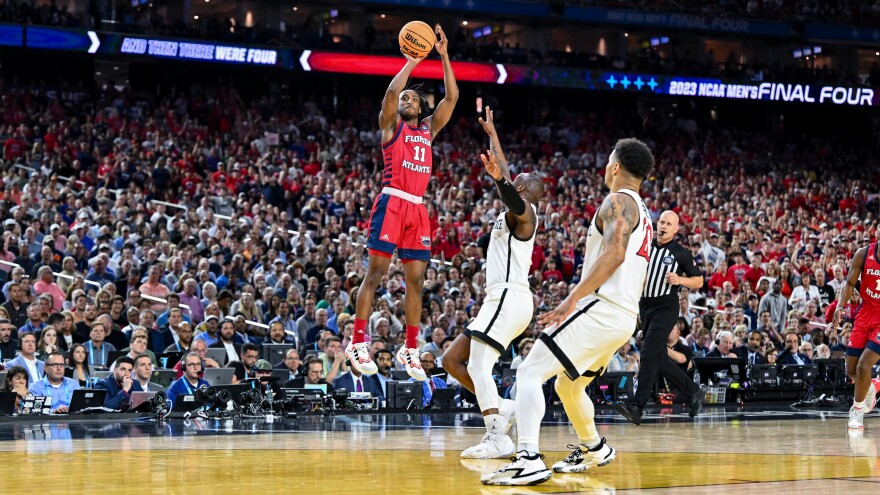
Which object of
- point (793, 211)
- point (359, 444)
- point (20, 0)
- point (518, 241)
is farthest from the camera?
point (20, 0)

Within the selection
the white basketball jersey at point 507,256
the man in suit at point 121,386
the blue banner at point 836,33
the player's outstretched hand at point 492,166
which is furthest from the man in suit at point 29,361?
the blue banner at point 836,33

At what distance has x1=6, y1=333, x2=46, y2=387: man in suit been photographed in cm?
1465

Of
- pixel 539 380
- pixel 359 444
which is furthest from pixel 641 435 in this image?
pixel 539 380

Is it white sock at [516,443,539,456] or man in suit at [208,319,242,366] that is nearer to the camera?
white sock at [516,443,539,456]

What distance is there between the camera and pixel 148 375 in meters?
14.8

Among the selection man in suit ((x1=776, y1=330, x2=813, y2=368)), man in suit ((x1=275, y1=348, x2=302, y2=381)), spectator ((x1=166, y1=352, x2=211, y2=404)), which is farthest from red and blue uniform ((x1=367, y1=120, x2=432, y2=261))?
man in suit ((x1=776, y1=330, x2=813, y2=368))

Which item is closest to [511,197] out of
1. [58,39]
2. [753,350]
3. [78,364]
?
[78,364]

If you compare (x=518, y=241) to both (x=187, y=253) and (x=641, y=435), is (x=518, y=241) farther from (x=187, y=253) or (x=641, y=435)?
(x=187, y=253)

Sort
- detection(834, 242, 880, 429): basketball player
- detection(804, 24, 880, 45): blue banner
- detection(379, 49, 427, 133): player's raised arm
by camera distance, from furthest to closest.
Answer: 1. detection(804, 24, 880, 45): blue banner
2. detection(834, 242, 880, 429): basketball player
3. detection(379, 49, 427, 133): player's raised arm

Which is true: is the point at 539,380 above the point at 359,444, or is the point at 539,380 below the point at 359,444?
above

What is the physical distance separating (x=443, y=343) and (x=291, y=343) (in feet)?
7.82

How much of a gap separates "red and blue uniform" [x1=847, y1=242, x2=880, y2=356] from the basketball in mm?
6702

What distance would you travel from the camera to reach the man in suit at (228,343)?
1672cm

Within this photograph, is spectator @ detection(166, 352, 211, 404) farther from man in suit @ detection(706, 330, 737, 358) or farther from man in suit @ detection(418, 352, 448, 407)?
man in suit @ detection(706, 330, 737, 358)
